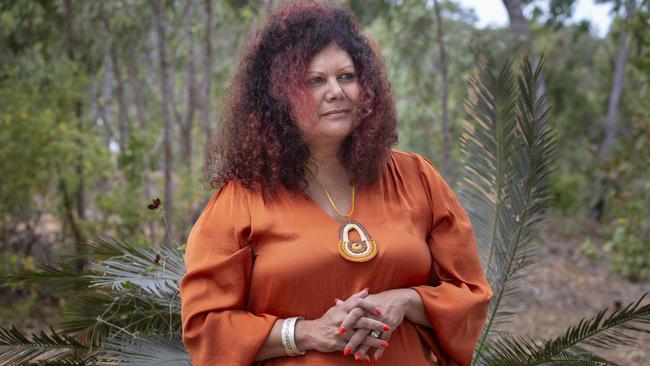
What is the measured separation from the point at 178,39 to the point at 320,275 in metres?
15.4

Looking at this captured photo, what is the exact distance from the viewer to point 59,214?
1003cm

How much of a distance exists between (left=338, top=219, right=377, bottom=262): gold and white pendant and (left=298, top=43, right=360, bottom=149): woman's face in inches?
12.6

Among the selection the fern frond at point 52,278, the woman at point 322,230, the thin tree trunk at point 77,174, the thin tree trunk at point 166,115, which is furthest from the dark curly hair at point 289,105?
the thin tree trunk at point 77,174

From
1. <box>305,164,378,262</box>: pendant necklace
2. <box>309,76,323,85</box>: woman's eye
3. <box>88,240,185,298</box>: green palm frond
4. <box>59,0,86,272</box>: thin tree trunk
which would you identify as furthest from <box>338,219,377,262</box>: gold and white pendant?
<box>59,0,86,272</box>: thin tree trunk

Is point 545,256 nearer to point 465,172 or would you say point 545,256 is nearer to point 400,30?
point 400,30

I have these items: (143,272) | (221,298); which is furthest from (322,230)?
(143,272)

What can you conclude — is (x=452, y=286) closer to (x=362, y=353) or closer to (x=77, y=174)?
(x=362, y=353)

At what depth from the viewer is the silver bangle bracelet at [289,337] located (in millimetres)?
2512

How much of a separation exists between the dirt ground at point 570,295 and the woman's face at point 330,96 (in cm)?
587

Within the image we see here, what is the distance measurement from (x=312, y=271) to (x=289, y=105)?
0.55 m

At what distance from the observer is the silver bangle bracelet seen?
2.51 metres

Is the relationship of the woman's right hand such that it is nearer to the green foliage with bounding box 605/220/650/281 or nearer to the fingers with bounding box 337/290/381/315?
the fingers with bounding box 337/290/381/315

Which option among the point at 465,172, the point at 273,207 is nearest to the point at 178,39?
the point at 465,172

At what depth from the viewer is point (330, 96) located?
2.64 m
